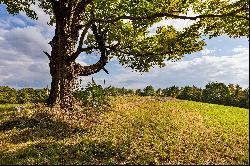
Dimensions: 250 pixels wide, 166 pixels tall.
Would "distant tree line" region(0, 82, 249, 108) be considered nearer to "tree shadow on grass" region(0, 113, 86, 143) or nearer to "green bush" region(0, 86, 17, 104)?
"green bush" region(0, 86, 17, 104)

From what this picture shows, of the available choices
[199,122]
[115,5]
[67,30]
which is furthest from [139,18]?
[199,122]

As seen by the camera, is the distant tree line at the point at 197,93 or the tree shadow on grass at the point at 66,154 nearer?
the tree shadow on grass at the point at 66,154

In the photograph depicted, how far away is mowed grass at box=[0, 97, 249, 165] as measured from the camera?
15547 mm

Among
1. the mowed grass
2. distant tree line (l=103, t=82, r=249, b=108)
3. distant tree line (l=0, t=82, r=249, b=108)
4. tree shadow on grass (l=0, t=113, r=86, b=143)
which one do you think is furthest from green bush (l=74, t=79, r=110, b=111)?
distant tree line (l=103, t=82, r=249, b=108)

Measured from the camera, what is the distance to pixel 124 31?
2592 centimetres

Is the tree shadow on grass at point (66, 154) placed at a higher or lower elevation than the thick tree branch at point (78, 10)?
lower

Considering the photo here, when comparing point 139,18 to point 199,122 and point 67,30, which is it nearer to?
point 67,30

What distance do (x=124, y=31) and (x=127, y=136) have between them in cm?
960

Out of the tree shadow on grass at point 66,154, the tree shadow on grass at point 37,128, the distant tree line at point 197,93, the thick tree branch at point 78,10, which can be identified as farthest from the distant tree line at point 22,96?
the tree shadow on grass at point 66,154

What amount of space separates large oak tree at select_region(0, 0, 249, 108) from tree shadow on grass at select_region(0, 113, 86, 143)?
105 inches

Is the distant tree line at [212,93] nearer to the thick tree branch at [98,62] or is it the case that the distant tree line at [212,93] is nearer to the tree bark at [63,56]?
the thick tree branch at [98,62]

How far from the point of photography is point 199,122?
22.8 m

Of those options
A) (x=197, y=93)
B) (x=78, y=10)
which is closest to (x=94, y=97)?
(x=78, y=10)

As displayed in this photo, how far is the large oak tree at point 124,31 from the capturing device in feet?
68.7
